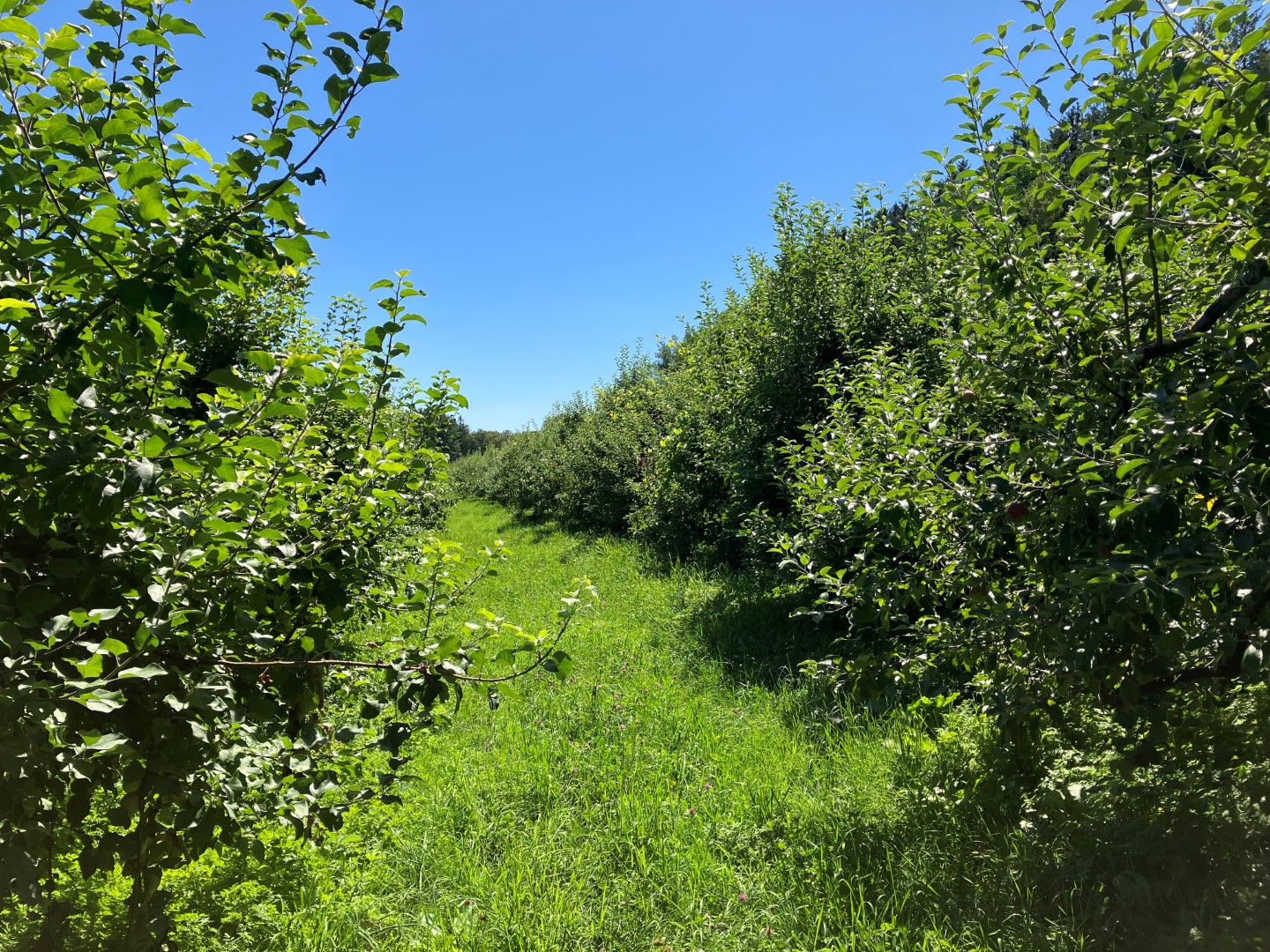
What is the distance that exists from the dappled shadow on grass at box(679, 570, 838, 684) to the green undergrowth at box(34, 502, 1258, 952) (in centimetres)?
49

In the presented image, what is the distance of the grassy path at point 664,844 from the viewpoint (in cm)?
274

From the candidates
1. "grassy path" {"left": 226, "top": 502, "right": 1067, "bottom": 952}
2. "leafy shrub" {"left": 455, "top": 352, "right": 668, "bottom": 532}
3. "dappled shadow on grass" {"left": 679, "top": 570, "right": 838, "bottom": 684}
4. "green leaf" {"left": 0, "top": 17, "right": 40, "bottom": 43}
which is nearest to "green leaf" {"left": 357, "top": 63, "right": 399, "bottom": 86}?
"green leaf" {"left": 0, "top": 17, "right": 40, "bottom": 43}

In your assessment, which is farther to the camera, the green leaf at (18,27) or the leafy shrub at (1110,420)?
the leafy shrub at (1110,420)

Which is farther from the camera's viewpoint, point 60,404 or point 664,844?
point 664,844

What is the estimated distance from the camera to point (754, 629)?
6.60 meters

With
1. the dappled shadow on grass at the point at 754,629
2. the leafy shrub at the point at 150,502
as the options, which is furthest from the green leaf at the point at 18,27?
the dappled shadow on grass at the point at 754,629

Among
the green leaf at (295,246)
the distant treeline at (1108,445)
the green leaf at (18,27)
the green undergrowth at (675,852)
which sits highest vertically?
the green leaf at (18,27)

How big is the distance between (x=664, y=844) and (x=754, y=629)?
346 centimetres

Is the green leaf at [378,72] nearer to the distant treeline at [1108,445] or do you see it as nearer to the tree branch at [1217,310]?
the distant treeline at [1108,445]

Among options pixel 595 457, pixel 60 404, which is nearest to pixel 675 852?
pixel 60 404

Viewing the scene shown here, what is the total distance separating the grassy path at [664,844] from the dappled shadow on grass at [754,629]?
46cm

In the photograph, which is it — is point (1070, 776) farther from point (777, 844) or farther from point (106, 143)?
point (106, 143)

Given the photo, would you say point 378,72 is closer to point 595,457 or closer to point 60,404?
point 60,404

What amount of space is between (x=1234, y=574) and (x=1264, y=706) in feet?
4.21
